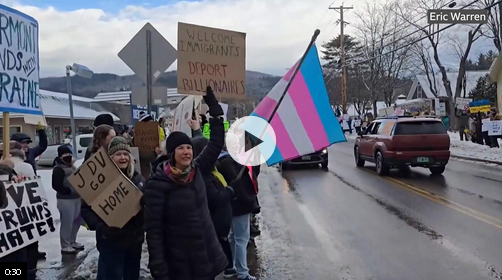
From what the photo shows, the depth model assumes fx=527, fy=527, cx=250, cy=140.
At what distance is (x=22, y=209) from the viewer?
195 inches

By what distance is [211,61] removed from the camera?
5.36m

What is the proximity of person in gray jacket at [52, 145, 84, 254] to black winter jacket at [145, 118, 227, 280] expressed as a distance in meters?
3.34

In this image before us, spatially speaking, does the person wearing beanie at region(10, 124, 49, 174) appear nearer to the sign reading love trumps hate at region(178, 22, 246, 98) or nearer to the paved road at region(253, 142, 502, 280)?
the sign reading love trumps hate at region(178, 22, 246, 98)

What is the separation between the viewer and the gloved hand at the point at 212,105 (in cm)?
459

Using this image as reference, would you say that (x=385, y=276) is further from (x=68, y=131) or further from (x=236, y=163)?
(x=68, y=131)

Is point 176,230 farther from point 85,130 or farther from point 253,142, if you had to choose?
point 85,130

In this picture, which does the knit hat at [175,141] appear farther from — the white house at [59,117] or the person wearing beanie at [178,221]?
the white house at [59,117]

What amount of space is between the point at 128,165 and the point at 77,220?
11.3ft

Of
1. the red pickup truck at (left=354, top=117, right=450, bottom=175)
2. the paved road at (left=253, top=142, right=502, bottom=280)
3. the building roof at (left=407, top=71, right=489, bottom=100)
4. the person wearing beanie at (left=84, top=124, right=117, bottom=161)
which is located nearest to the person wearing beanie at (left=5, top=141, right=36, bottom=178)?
the person wearing beanie at (left=84, top=124, right=117, bottom=161)

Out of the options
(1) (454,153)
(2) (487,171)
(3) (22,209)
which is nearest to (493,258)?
(3) (22,209)

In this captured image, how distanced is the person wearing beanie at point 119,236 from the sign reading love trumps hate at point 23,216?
857 mm

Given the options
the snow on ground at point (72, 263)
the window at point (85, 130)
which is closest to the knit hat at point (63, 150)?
the snow on ground at point (72, 263)

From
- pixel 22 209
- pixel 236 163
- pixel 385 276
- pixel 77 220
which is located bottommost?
pixel 385 276
